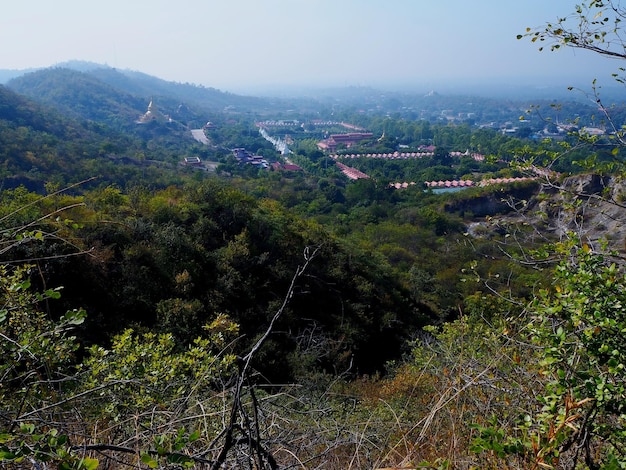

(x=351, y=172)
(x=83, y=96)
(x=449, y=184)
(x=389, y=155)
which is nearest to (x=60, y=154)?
(x=351, y=172)

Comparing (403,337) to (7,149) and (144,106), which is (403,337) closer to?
(7,149)

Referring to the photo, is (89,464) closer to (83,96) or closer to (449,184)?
(449,184)

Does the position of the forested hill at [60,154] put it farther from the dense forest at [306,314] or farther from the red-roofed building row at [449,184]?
the red-roofed building row at [449,184]

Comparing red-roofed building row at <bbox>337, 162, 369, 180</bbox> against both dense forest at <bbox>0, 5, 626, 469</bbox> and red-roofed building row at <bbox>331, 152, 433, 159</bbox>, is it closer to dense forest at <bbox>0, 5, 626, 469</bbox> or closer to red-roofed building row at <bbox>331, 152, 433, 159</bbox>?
red-roofed building row at <bbox>331, 152, 433, 159</bbox>

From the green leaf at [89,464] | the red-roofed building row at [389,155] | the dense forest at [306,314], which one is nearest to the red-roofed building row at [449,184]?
the dense forest at [306,314]

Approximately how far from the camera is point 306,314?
9.66 metres

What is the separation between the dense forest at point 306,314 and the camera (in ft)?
4.74

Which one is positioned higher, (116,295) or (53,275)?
(53,275)

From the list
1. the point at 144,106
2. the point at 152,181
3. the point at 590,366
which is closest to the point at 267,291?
the point at 590,366

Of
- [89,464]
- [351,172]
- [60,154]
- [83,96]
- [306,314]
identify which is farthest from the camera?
[83,96]

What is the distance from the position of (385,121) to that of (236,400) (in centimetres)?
7851

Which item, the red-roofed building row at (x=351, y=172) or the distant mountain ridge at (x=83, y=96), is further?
the distant mountain ridge at (x=83, y=96)

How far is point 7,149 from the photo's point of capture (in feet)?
75.9

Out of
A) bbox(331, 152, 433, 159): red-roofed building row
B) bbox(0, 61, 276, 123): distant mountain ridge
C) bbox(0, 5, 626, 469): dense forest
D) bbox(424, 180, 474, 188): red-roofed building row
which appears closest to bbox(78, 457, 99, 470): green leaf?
bbox(0, 5, 626, 469): dense forest
